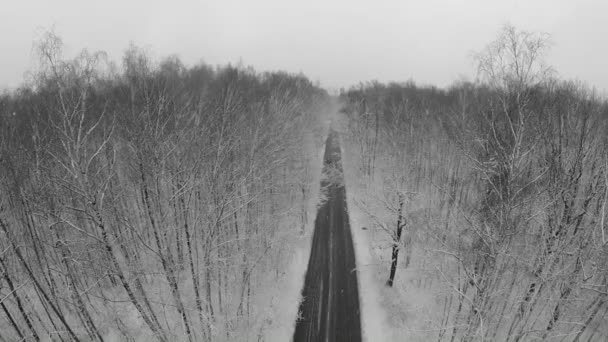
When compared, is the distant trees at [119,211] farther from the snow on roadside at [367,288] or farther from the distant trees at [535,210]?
the distant trees at [535,210]

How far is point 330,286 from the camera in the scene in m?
24.0

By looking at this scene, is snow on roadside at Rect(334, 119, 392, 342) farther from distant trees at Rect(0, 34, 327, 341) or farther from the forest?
distant trees at Rect(0, 34, 327, 341)

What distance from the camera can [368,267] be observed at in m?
26.3

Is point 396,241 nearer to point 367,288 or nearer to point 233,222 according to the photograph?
point 367,288

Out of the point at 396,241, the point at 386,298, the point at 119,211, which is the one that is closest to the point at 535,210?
the point at 396,241

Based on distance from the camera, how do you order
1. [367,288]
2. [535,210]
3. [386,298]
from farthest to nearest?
[367,288]
[386,298]
[535,210]

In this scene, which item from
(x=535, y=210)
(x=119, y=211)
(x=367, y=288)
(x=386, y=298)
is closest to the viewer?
(x=535, y=210)

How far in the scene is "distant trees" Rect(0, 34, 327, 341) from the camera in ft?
40.0

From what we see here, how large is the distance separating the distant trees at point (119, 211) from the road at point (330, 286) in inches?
131

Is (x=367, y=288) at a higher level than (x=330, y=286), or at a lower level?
lower

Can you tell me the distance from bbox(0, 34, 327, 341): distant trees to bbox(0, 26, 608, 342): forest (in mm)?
156

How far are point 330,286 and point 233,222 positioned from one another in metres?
9.75

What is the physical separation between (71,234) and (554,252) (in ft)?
92.8

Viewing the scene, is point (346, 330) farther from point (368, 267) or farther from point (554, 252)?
point (554, 252)
